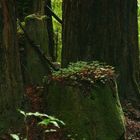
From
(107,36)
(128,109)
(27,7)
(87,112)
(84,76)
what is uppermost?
(27,7)

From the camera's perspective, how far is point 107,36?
30.8ft

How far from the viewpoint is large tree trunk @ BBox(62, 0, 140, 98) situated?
9.42 meters

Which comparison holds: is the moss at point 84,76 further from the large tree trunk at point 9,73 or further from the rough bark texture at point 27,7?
the rough bark texture at point 27,7

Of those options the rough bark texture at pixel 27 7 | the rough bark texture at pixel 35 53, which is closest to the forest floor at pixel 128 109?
the rough bark texture at pixel 35 53

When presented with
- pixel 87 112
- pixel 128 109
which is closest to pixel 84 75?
pixel 87 112

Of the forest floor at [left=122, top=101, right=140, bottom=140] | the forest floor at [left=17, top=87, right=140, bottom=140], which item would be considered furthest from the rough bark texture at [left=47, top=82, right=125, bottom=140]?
the forest floor at [left=122, top=101, right=140, bottom=140]

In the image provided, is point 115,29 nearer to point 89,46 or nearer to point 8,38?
point 89,46

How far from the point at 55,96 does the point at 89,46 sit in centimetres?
292

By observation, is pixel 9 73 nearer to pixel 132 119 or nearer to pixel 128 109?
pixel 132 119

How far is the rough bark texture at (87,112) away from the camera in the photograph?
21.3 feet

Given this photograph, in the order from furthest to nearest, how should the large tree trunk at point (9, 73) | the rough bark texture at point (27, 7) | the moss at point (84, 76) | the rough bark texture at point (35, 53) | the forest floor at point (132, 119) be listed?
1. the rough bark texture at point (27, 7)
2. the rough bark texture at point (35, 53)
3. the forest floor at point (132, 119)
4. the moss at point (84, 76)
5. the large tree trunk at point (9, 73)

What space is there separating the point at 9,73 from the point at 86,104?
1154 mm

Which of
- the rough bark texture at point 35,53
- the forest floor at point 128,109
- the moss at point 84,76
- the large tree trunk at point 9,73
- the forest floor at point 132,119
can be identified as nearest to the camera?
the large tree trunk at point 9,73

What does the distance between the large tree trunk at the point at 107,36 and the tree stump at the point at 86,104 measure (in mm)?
2650
